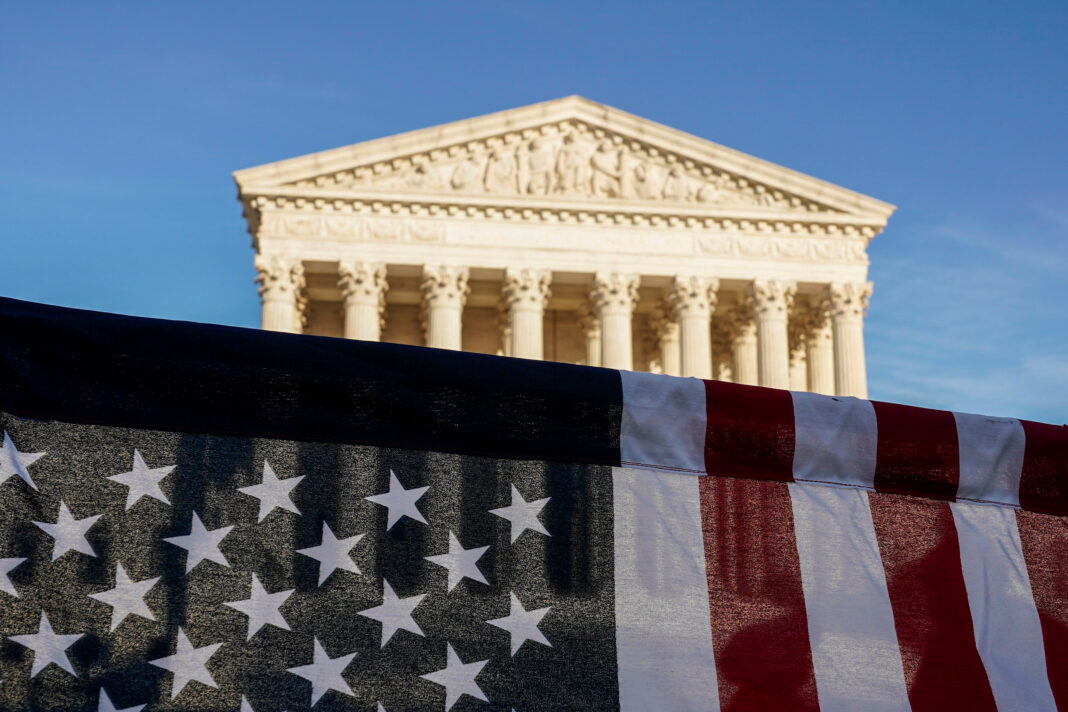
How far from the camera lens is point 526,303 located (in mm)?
36844

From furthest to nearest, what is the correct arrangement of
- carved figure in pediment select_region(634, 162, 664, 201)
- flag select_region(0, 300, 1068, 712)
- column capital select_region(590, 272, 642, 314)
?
carved figure in pediment select_region(634, 162, 664, 201), column capital select_region(590, 272, 642, 314), flag select_region(0, 300, 1068, 712)

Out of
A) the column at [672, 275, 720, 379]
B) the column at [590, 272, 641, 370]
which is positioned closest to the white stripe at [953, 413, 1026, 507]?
the column at [672, 275, 720, 379]

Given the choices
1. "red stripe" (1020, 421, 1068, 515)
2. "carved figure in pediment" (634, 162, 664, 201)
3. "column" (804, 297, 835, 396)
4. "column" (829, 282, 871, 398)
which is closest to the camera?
"red stripe" (1020, 421, 1068, 515)

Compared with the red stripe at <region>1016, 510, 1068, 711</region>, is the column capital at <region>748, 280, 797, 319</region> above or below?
above

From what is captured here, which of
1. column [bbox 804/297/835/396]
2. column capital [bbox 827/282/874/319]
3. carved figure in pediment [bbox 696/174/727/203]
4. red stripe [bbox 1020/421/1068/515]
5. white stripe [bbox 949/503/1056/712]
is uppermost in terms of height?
carved figure in pediment [bbox 696/174/727/203]

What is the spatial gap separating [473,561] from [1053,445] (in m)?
1.76

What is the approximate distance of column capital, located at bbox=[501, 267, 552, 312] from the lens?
36.9m

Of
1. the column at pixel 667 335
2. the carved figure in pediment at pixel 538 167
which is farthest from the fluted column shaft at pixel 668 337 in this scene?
the carved figure in pediment at pixel 538 167

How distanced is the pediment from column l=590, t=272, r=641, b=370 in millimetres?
2340

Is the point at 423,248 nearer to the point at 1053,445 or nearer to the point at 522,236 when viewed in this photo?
the point at 522,236

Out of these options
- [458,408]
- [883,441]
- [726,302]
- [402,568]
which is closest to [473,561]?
[402,568]

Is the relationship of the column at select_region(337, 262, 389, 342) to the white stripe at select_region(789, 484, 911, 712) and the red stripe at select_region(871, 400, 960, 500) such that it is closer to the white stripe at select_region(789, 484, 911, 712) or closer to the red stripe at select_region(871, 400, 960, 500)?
the red stripe at select_region(871, 400, 960, 500)

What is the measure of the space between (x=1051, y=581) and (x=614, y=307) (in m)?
33.8

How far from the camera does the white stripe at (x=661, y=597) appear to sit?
9.82ft
